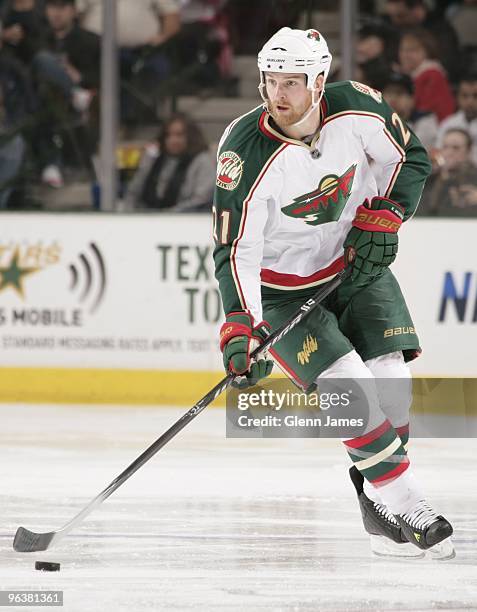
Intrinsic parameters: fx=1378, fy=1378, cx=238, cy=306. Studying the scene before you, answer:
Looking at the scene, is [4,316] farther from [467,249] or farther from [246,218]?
[246,218]

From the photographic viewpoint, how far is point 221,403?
568 cm

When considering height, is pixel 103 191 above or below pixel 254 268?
below

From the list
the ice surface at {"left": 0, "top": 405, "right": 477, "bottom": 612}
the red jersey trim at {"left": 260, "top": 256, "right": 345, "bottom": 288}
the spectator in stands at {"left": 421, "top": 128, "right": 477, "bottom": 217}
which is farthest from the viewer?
the spectator in stands at {"left": 421, "top": 128, "right": 477, "bottom": 217}

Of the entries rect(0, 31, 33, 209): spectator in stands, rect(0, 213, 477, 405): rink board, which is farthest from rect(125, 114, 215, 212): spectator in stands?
rect(0, 31, 33, 209): spectator in stands

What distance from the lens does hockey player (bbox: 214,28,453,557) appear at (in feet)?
10.2

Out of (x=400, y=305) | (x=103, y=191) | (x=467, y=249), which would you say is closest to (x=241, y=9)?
(x=103, y=191)

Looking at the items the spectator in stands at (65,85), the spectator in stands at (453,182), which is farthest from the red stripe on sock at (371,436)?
the spectator in stands at (65,85)

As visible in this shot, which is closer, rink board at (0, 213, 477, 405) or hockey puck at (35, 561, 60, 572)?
hockey puck at (35, 561, 60, 572)

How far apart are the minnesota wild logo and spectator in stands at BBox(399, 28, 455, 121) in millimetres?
2918

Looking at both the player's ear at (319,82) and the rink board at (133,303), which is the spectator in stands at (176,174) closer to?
the rink board at (133,303)

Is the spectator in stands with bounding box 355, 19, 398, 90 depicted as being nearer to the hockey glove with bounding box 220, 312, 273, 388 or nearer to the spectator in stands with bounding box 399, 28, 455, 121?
the spectator in stands with bounding box 399, 28, 455, 121

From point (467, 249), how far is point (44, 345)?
71.2 inches

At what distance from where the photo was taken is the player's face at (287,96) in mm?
3086

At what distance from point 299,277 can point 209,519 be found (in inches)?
29.8
